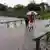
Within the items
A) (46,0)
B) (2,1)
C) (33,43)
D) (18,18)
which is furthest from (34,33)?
(2,1)

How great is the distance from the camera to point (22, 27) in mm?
1113

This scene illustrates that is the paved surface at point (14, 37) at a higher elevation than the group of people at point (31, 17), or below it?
below

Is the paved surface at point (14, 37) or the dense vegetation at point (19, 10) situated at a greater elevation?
the dense vegetation at point (19, 10)

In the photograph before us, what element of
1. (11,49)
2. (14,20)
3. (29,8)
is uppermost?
(29,8)

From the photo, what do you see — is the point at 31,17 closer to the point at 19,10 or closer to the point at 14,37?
the point at 19,10

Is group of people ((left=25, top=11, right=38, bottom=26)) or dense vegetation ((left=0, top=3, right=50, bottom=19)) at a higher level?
dense vegetation ((left=0, top=3, right=50, bottom=19))

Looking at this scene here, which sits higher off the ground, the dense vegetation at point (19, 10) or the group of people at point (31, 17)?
the dense vegetation at point (19, 10)

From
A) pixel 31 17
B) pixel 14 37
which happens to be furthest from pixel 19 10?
pixel 14 37

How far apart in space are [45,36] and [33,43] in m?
0.14

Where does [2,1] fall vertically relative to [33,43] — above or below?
above

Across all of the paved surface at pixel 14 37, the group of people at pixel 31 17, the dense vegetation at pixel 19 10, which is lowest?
the paved surface at pixel 14 37

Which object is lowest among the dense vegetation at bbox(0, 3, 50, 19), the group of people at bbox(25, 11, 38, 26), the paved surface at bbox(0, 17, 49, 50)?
the paved surface at bbox(0, 17, 49, 50)

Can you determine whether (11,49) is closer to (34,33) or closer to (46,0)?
(34,33)

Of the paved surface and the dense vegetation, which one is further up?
the dense vegetation
